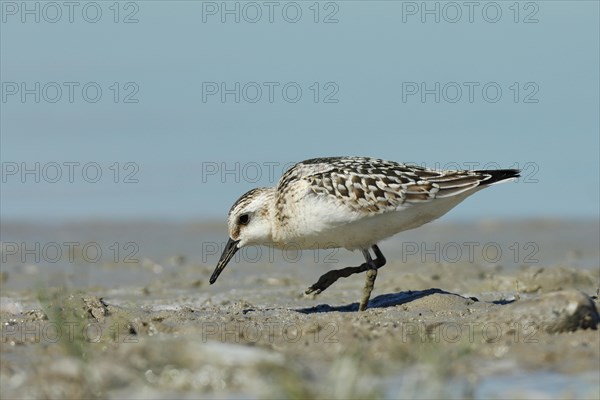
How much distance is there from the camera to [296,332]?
27.9 feet

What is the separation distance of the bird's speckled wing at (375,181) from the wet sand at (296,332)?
0.93 meters

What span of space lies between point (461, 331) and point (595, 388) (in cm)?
221

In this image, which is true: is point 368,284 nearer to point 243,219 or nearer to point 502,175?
point 243,219

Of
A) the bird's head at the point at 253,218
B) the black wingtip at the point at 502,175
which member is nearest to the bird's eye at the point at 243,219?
the bird's head at the point at 253,218

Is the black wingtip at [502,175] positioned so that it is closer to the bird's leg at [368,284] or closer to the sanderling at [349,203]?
the sanderling at [349,203]

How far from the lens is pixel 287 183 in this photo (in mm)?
10555

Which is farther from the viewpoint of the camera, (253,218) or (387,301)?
(253,218)

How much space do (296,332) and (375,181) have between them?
2202mm

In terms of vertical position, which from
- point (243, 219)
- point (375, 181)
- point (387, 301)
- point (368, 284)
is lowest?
point (387, 301)

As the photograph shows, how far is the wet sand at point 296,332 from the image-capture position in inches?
248

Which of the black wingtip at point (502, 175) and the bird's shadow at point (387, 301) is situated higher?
the black wingtip at point (502, 175)

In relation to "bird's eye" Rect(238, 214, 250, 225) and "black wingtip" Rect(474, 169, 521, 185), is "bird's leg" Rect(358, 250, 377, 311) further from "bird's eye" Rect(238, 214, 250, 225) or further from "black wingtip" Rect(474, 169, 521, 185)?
"black wingtip" Rect(474, 169, 521, 185)

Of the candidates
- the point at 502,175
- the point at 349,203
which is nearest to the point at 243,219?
the point at 349,203

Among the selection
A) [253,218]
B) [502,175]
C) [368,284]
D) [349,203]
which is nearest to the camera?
[349,203]
